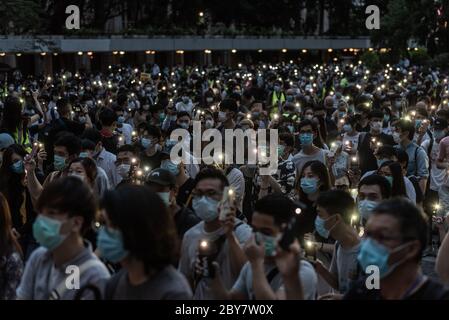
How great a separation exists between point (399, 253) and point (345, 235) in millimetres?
1704

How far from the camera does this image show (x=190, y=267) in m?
5.55

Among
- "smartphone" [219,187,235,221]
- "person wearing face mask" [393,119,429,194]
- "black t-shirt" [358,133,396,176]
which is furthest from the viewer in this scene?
"black t-shirt" [358,133,396,176]

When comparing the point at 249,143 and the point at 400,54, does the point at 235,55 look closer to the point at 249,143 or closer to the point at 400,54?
the point at 400,54

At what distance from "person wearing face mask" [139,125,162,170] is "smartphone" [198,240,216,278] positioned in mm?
4322

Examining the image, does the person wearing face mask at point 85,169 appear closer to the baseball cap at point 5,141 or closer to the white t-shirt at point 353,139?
the baseball cap at point 5,141

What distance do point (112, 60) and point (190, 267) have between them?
49.2m

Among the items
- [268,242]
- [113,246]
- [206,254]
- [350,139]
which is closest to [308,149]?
[350,139]

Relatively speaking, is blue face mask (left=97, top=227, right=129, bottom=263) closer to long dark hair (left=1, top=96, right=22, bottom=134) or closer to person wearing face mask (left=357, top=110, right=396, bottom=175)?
person wearing face mask (left=357, top=110, right=396, bottom=175)

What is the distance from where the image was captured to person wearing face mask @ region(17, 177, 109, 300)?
15.0ft

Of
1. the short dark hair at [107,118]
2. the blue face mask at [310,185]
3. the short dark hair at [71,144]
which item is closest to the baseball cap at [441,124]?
the short dark hair at [107,118]

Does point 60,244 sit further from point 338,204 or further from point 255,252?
point 338,204

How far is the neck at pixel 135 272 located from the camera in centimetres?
421

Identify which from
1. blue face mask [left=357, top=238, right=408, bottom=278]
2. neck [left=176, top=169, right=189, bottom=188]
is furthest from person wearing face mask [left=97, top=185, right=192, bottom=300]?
neck [left=176, top=169, right=189, bottom=188]
